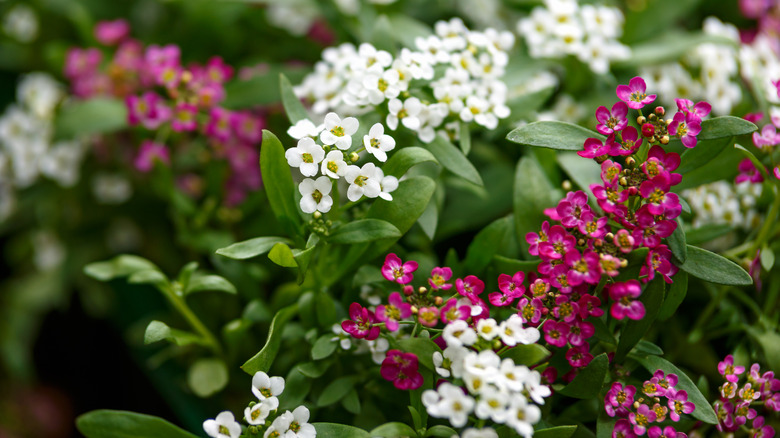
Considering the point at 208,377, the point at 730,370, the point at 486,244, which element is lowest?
the point at 208,377

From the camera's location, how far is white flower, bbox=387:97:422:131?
0.89 metres

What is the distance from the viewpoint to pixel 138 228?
1.51 m

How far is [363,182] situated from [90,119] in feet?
2.50

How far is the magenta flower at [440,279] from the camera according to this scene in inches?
30.6

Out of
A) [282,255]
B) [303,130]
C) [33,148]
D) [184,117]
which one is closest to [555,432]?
[282,255]

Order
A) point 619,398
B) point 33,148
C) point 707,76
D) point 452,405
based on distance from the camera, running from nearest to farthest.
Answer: point 452,405 < point 619,398 < point 707,76 < point 33,148

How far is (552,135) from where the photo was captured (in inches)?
32.8

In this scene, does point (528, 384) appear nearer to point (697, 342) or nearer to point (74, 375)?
point (697, 342)

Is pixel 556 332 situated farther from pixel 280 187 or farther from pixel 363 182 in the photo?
pixel 280 187

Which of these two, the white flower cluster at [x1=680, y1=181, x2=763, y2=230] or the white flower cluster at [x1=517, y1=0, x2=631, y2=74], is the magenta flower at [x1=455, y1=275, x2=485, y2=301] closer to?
the white flower cluster at [x1=680, y1=181, x2=763, y2=230]

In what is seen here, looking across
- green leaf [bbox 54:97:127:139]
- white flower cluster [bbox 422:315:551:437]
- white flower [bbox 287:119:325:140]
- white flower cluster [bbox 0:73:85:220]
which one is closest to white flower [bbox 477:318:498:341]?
white flower cluster [bbox 422:315:551:437]

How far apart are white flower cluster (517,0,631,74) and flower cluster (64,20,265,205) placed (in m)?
0.59

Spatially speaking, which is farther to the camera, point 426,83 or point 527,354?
point 426,83

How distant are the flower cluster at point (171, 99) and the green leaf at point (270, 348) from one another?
42cm
